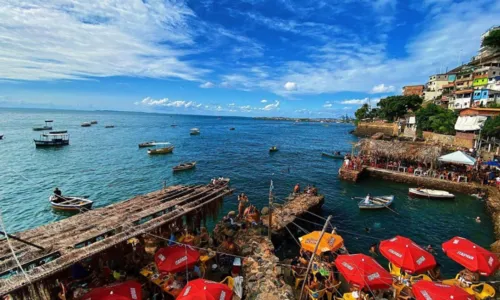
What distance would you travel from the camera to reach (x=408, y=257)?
1116 cm

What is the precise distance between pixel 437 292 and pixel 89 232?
1376 centimetres

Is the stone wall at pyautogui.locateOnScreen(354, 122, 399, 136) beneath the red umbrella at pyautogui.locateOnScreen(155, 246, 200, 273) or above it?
above

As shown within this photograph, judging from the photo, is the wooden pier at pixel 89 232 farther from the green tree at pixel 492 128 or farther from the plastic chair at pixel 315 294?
the green tree at pixel 492 128

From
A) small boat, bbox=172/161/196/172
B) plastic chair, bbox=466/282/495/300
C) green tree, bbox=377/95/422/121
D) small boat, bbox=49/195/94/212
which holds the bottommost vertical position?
small boat, bbox=49/195/94/212

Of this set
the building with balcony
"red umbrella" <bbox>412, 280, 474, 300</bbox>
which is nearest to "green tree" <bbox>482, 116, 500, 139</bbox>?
"red umbrella" <bbox>412, 280, 474, 300</bbox>

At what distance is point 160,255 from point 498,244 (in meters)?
21.9

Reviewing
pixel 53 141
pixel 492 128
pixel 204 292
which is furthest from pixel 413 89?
pixel 53 141

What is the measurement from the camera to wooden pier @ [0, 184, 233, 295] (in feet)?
25.4

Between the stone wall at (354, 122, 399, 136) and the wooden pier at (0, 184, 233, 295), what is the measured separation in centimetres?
8692

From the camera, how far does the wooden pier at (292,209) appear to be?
1779 cm

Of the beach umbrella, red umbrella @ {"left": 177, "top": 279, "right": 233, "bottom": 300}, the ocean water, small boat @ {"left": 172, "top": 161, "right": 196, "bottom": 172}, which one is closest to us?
red umbrella @ {"left": 177, "top": 279, "right": 233, "bottom": 300}

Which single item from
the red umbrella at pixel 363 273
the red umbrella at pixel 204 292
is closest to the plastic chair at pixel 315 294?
the red umbrella at pixel 363 273

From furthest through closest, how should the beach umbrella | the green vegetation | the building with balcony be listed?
the building with balcony, the green vegetation, the beach umbrella

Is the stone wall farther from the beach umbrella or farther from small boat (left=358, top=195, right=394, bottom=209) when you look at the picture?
the beach umbrella
